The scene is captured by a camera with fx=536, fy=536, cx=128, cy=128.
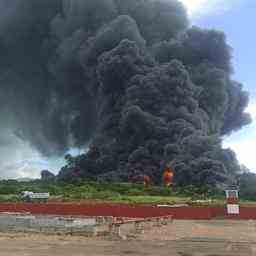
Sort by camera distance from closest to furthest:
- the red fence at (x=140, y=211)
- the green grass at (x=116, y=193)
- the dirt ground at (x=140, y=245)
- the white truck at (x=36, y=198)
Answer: the dirt ground at (x=140, y=245), the red fence at (x=140, y=211), the white truck at (x=36, y=198), the green grass at (x=116, y=193)

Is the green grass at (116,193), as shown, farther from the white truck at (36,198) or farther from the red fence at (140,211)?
the red fence at (140,211)

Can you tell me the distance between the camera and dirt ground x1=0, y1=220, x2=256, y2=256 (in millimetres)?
18222

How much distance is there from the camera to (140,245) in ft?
68.4

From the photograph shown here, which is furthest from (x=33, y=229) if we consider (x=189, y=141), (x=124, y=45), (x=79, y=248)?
(x=124, y=45)

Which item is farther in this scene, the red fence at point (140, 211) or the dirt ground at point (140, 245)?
the red fence at point (140, 211)

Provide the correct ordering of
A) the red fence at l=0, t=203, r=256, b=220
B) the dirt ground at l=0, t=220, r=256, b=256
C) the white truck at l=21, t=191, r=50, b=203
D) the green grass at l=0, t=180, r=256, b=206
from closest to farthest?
the dirt ground at l=0, t=220, r=256, b=256 → the red fence at l=0, t=203, r=256, b=220 → the white truck at l=21, t=191, r=50, b=203 → the green grass at l=0, t=180, r=256, b=206

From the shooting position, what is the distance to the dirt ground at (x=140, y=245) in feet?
59.8

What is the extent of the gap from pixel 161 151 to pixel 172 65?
14073 millimetres

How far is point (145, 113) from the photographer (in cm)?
8450

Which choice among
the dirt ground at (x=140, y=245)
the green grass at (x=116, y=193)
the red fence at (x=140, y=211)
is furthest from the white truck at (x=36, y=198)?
the dirt ground at (x=140, y=245)

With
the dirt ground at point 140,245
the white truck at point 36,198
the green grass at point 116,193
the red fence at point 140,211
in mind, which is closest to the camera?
the dirt ground at point 140,245

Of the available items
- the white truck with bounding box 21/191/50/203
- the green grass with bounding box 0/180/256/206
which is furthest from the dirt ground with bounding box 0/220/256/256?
the green grass with bounding box 0/180/256/206

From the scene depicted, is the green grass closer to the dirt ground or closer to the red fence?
the red fence

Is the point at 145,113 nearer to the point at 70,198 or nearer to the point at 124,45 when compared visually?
the point at 124,45
